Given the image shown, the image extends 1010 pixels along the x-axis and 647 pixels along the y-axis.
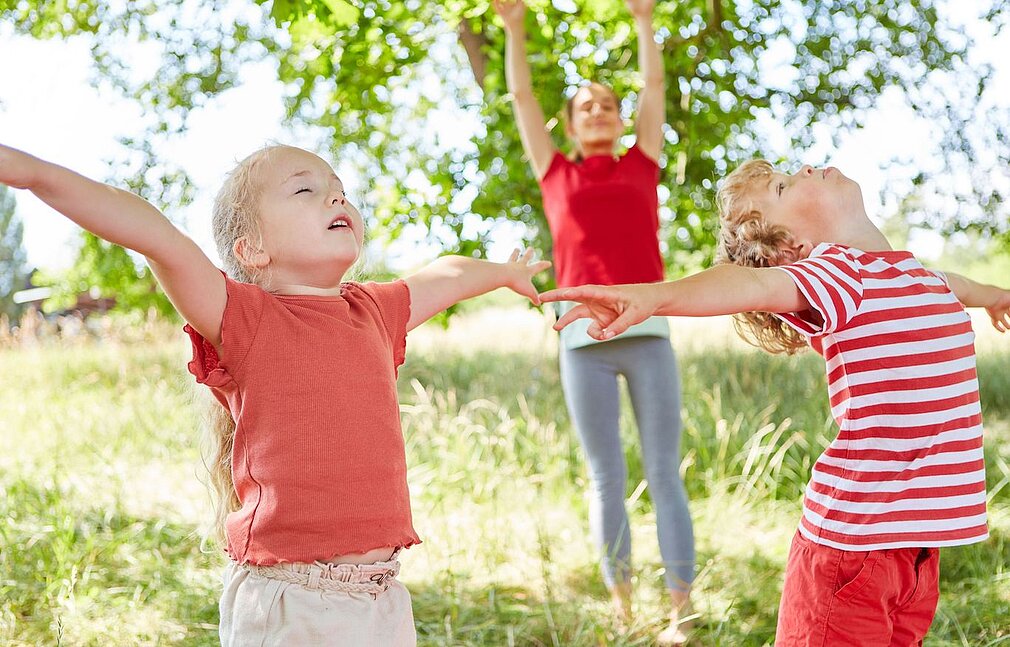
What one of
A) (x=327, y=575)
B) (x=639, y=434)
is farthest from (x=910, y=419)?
(x=639, y=434)

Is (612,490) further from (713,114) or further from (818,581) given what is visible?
(713,114)

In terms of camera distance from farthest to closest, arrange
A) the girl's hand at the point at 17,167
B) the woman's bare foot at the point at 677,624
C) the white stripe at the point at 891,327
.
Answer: the woman's bare foot at the point at 677,624, the white stripe at the point at 891,327, the girl's hand at the point at 17,167

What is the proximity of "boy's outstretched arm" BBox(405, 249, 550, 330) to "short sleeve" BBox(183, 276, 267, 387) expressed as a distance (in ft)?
1.30

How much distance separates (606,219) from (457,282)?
113 centimetres

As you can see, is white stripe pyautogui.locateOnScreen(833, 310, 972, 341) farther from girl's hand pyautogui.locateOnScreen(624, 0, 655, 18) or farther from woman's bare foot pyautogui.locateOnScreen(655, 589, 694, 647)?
girl's hand pyautogui.locateOnScreen(624, 0, 655, 18)

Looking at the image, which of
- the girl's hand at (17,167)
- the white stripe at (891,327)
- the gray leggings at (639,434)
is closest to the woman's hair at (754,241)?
the white stripe at (891,327)

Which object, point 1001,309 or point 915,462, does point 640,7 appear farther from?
point 915,462

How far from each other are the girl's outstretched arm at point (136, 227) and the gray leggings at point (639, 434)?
1.58 meters

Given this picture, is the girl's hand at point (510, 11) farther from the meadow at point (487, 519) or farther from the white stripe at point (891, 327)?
the white stripe at point (891, 327)

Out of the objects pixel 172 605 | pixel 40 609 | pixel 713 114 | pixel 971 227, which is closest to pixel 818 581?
pixel 172 605

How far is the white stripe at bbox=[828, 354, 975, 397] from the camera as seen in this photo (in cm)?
188

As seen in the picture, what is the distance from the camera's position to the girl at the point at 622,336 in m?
3.03

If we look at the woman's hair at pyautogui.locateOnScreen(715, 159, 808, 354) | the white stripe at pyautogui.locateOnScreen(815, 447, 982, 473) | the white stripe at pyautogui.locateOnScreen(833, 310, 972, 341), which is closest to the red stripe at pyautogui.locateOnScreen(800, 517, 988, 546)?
the white stripe at pyautogui.locateOnScreen(815, 447, 982, 473)

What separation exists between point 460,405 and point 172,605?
3.39 m
